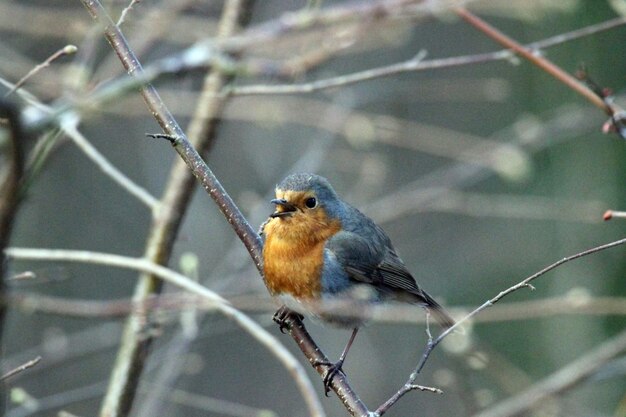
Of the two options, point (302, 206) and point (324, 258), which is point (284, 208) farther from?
point (324, 258)

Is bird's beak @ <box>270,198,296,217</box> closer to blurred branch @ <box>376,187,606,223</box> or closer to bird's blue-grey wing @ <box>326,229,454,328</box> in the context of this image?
bird's blue-grey wing @ <box>326,229,454,328</box>

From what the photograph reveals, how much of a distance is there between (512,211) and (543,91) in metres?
1.75

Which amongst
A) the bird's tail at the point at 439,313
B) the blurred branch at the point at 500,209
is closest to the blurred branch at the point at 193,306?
the bird's tail at the point at 439,313

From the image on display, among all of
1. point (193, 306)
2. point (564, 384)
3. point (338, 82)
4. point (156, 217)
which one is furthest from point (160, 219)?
point (564, 384)

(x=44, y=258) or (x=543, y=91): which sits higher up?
(x=543, y=91)

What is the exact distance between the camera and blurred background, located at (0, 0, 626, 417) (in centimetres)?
436

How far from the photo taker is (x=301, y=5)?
238 inches

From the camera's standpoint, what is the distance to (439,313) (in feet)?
13.1

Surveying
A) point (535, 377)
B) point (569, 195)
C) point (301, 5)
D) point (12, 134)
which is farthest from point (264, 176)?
point (12, 134)

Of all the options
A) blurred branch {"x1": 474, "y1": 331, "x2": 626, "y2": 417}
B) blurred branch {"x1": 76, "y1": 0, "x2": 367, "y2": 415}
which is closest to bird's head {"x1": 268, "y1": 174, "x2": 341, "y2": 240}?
blurred branch {"x1": 76, "y1": 0, "x2": 367, "y2": 415}

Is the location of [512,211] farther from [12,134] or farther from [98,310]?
[12,134]

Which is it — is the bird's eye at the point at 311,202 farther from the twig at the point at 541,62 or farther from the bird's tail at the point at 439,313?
the twig at the point at 541,62

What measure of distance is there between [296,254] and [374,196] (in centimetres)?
386

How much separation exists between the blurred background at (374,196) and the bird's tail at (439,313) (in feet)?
0.66
